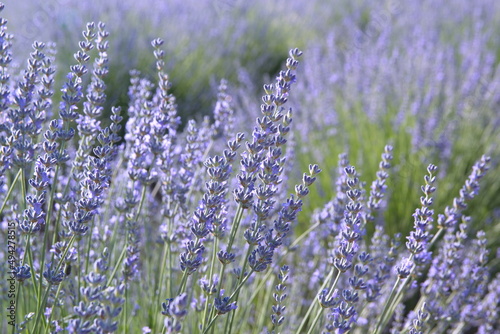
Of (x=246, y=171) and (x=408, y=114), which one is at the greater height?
(x=408, y=114)

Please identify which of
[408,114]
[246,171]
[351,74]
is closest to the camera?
[246,171]

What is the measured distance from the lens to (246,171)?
123cm

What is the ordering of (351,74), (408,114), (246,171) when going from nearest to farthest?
(246,171), (408,114), (351,74)

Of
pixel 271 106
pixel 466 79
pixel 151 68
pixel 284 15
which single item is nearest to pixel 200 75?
pixel 151 68

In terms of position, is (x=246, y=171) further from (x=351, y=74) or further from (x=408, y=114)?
(x=351, y=74)

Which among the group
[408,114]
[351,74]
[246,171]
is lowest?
[246,171]

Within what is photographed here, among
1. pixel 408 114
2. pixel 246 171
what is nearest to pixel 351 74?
pixel 408 114

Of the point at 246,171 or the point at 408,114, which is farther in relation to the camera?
the point at 408,114

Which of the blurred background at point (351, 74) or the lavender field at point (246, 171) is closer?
the lavender field at point (246, 171)

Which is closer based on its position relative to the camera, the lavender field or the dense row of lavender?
the lavender field

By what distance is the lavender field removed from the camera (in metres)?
1.26

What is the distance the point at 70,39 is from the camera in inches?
172

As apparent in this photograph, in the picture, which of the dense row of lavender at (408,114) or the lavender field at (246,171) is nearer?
the lavender field at (246,171)

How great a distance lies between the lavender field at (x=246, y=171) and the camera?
1258mm
